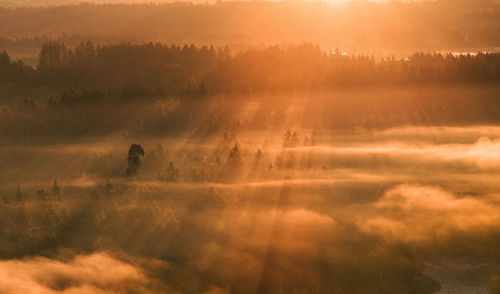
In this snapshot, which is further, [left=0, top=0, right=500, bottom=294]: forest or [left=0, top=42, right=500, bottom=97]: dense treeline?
[left=0, top=42, right=500, bottom=97]: dense treeline

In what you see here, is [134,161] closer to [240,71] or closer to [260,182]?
[260,182]

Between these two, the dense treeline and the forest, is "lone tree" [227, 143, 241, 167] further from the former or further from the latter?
the dense treeline

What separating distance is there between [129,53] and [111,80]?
24.1m

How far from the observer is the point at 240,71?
556ft

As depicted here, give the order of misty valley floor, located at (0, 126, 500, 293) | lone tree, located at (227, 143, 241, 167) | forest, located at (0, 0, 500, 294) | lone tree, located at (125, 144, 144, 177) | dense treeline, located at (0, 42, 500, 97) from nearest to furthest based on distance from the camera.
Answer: misty valley floor, located at (0, 126, 500, 293)
forest, located at (0, 0, 500, 294)
lone tree, located at (125, 144, 144, 177)
lone tree, located at (227, 143, 241, 167)
dense treeline, located at (0, 42, 500, 97)

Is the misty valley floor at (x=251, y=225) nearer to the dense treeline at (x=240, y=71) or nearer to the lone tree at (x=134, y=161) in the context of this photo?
the lone tree at (x=134, y=161)

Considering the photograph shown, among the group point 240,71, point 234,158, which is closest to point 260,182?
point 234,158

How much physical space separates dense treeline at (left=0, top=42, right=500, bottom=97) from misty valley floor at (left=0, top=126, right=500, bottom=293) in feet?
200

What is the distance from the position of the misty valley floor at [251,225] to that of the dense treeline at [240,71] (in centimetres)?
6085

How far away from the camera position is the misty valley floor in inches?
2095

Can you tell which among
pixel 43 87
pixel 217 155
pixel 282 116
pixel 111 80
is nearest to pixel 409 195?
pixel 217 155

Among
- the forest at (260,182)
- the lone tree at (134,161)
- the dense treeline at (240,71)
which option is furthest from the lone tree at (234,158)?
the dense treeline at (240,71)

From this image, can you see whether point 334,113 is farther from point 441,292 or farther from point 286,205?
point 441,292

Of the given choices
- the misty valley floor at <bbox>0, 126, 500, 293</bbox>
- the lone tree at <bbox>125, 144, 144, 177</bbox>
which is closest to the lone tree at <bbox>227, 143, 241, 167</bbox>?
the misty valley floor at <bbox>0, 126, 500, 293</bbox>
